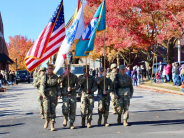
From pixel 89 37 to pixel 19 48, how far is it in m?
77.0

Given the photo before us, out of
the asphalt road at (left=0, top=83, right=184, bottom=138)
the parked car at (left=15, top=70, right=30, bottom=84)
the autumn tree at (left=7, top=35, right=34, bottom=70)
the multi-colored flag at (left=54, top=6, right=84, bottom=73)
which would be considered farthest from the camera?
the autumn tree at (left=7, top=35, right=34, bottom=70)

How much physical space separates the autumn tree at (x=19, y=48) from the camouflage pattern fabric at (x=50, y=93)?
73765 mm

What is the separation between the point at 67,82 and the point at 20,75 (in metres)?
34.4

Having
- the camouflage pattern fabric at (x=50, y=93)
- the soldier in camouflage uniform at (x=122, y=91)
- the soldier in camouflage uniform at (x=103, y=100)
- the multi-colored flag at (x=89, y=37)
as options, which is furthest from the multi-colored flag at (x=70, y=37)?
the soldier in camouflage uniform at (x=122, y=91)

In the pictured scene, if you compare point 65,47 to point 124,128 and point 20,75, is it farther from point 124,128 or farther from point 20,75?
point 20,75

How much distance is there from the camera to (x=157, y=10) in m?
23.4

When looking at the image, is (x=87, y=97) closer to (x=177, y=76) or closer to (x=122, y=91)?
(x=122, y=91)

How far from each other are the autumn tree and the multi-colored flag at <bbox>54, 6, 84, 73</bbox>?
72.9m

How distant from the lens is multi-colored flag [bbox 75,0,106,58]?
9.51 meters

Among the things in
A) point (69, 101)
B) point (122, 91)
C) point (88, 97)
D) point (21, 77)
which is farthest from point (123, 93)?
point (21, 77)

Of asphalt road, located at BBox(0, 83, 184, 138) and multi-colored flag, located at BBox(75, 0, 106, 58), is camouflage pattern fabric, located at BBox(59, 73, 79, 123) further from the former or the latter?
multi-colored flag, located at BBox(75, 0, 106, 58)

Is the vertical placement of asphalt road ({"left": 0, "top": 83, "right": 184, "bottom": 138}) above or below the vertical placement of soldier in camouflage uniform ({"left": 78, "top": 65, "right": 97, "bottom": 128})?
below

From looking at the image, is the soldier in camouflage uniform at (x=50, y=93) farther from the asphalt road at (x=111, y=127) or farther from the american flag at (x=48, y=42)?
the american flag at (x=48, y=42)

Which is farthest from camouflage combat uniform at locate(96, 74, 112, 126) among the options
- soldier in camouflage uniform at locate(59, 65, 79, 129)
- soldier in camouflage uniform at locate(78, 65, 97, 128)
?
soldier in camouflage uniform at locate(59, 65, 79, 129)
